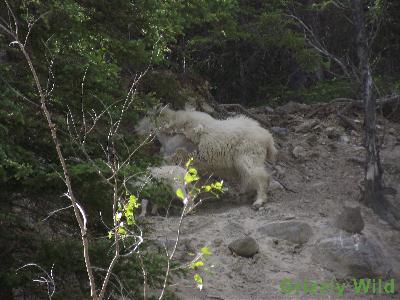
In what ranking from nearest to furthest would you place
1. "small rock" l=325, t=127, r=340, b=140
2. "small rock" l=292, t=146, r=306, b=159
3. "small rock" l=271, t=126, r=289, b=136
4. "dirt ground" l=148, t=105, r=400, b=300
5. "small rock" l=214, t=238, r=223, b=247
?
1. "dirt ground" l=148, t=105, r=400, b=300
2. "small rock" l=214, t=238, r=223, b=247
3. "small rock" l=292, t=146, r=306, b=159
4. "small rock" l=325, t=127, r=340, b=140
5. "small rock" l=271, t=126, r=289, b=136

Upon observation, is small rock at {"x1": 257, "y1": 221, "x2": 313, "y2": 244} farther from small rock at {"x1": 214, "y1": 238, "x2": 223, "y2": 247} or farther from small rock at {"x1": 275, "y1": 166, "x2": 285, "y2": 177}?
small rock at {"x1": 275, "y1": 166, "x2": 285, "y2": 177}

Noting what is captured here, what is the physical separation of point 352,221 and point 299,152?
306 cm

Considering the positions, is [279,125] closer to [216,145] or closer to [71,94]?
[216,145]

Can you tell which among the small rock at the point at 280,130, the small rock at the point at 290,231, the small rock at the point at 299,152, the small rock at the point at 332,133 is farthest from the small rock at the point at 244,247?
the small rock at the point at 332,133

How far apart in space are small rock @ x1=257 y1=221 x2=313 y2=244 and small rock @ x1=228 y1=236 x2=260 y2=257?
0.52 m

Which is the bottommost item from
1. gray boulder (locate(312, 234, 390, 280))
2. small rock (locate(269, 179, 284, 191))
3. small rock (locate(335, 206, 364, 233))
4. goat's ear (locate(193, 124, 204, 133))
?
gray boulder (locate(312, 234, 390, 280))

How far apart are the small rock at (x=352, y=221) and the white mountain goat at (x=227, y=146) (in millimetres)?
1305

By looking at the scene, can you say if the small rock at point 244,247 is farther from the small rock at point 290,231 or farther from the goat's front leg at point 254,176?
the goat's front leg at point 254,176

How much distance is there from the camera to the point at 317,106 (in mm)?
12969

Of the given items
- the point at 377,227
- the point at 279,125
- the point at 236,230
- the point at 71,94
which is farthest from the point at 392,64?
Answer: the point at 71,94

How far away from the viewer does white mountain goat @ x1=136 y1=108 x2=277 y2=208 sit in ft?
30.3

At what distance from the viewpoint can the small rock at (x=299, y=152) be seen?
11023 mm

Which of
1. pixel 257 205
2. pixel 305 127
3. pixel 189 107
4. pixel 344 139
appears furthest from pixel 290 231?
pixel 305 127

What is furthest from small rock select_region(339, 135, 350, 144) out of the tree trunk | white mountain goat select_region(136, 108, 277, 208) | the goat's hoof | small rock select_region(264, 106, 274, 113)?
the goat's hoof
